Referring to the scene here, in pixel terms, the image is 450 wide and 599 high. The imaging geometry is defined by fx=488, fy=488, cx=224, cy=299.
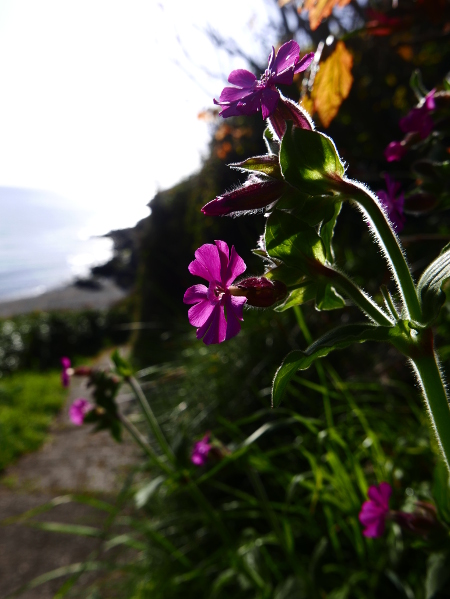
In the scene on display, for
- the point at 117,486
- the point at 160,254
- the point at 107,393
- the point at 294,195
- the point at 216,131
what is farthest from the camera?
the point at 160,254

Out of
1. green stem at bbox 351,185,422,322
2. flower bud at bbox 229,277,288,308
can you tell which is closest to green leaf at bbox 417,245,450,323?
green stem at bbox 351,185,422,322

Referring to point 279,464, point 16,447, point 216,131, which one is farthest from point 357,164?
point 16,447

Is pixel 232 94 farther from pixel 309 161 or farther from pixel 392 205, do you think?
pixel 392 205

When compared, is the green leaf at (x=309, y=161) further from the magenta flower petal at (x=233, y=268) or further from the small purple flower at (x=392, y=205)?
the small purple flower at (x=392, y=205)

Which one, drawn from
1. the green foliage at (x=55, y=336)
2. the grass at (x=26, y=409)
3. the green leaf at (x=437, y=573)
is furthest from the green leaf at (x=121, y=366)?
the green foliage at (x=55, y=336)

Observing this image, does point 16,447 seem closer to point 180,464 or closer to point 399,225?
point 180,464

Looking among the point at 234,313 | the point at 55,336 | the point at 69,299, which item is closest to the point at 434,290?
the point at 234,313

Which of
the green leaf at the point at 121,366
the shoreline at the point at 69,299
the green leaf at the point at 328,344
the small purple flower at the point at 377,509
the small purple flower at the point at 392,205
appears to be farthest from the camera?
the shoreline at the point at 69,299
